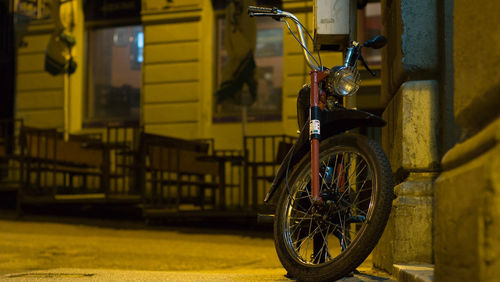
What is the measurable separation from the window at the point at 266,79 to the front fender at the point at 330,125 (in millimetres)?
8882

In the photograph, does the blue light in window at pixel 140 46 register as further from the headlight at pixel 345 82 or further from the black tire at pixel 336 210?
the headlight at pixel 345 82

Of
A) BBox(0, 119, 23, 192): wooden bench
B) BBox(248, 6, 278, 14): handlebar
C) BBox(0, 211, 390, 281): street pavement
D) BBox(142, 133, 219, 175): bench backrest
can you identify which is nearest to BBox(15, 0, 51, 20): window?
BBox(0, 119, 23, 192): wooden bench

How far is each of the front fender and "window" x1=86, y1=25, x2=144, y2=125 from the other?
10.4 m

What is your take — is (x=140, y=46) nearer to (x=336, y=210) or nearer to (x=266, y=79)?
(x=266, y=79)

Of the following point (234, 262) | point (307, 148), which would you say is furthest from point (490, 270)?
point (234, 262)

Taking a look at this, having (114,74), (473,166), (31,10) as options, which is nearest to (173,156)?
(114,74)

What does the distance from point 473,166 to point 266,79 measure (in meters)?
11.1

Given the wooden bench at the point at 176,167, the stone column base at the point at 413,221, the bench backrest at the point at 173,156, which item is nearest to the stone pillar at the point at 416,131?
the stone column base at the point at 413,221

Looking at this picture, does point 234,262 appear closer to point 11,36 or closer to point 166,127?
point 166,127

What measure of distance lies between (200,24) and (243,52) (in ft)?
9.68

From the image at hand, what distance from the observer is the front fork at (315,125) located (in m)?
3.18

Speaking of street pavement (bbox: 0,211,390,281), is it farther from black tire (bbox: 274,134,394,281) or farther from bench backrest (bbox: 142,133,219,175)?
bench backrest (bbox: 142,133,219,175)

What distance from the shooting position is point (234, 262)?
655 cm

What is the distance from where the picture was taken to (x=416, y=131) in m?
3.61
